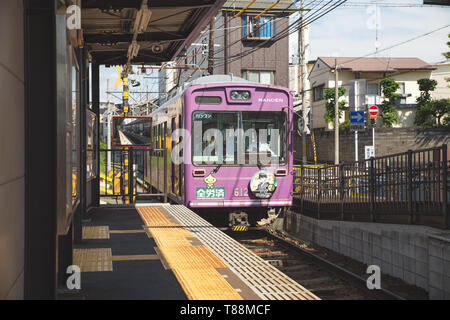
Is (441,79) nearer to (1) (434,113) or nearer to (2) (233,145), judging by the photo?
(1) (434,113)

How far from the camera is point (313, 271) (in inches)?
391

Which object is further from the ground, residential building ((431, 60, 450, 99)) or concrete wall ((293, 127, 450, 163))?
residential building ((431, 60, 450, 99))

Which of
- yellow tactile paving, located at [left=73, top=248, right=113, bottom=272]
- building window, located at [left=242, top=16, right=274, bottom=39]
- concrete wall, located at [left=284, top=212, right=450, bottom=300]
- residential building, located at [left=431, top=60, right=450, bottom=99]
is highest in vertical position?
building window, located at [left=242, top=16, right=274, bottom=39]

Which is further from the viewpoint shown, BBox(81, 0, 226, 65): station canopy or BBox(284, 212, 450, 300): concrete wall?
BBox(284, 212, 450, 300): concrete wall

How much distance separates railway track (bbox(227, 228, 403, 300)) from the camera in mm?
8219

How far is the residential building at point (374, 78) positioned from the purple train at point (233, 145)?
1160 inches

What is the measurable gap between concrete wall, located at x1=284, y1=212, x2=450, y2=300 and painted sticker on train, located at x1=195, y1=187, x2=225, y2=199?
2.60 meters

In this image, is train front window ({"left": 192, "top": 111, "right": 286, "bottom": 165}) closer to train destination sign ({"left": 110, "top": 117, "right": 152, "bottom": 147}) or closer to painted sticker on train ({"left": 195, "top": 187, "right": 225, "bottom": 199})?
painted sticker on train ({"left": 195, "top": 187, "right": 225, "bottom": 199})

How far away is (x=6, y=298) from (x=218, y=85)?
31.5 ft

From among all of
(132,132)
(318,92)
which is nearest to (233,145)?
(132,132)

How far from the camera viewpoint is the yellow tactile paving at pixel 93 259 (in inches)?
227

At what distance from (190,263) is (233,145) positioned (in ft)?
21.2

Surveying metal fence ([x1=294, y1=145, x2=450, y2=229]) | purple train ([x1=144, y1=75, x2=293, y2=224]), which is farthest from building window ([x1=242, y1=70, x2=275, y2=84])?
purple train ([x1=144, y1=75, x2=293, y2=224])

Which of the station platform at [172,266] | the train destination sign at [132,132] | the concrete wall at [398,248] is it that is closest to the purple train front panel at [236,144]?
the concrete wall at [398,248]
